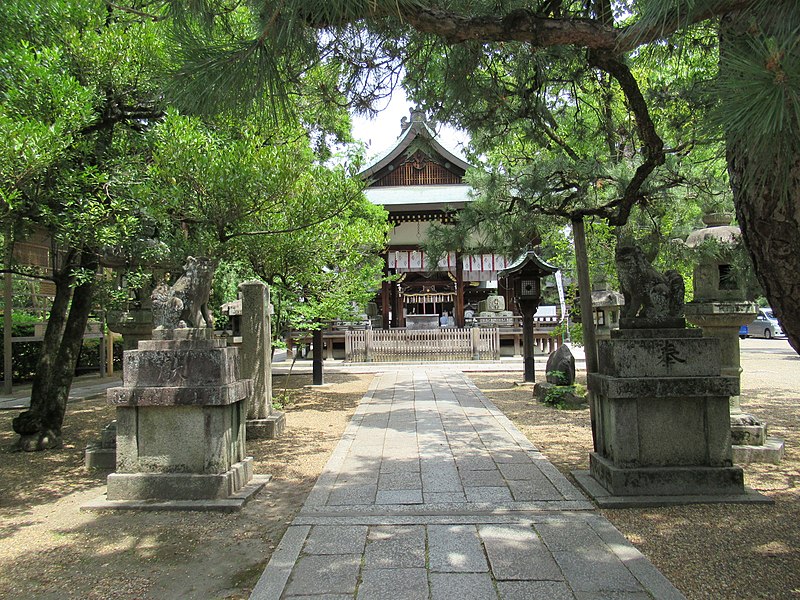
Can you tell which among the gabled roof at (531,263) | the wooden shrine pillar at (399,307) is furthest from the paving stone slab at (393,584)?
the wooden shrine pillar at (399,307)

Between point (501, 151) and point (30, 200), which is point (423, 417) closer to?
point (501, 151)


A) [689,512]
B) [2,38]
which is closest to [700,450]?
[689,512]

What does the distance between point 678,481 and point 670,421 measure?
17.9 inches

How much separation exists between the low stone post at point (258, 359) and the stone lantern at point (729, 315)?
540cm

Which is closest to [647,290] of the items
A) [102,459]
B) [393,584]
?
[393,584]

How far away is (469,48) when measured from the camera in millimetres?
3809

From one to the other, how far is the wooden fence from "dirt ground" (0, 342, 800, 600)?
12051 mm

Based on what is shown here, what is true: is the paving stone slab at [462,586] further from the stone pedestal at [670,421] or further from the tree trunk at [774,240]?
the tree trunk at [774,240]

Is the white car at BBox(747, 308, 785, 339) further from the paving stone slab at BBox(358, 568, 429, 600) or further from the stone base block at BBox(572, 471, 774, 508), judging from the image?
the paving stone slab at BBox(358, 568, 429, 600)

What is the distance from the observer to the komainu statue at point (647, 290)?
412 cm

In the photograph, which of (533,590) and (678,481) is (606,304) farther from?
(533,590)

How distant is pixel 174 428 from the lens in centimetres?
393

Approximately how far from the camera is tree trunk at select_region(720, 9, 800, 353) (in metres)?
1.75

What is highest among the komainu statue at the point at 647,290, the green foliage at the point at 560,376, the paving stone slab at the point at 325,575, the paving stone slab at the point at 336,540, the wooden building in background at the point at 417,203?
the wooden building in background at the point at 417,203
